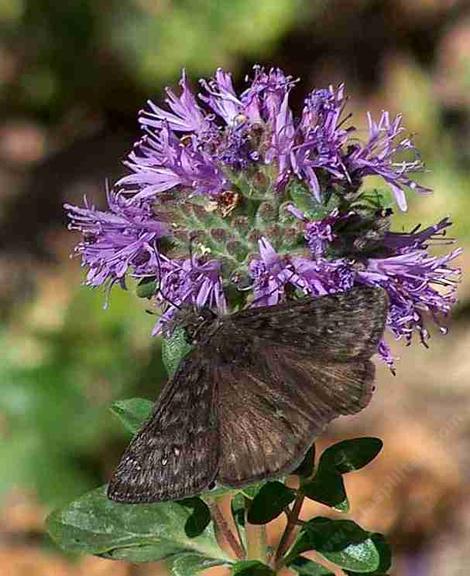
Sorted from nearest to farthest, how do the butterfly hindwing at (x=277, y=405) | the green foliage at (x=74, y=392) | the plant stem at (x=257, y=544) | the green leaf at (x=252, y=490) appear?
the butterfly hindwing at (x=277, y=405), the green leaf at (x=252, y=490), the plant stem at (x=257, y=544), the green foliage at (x=74, y=392)

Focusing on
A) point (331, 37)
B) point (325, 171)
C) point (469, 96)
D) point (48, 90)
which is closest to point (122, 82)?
point (48, 90)

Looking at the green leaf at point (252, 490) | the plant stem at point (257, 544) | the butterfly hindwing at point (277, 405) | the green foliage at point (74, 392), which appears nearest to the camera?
the butterfly hindwing at point (277, 405)

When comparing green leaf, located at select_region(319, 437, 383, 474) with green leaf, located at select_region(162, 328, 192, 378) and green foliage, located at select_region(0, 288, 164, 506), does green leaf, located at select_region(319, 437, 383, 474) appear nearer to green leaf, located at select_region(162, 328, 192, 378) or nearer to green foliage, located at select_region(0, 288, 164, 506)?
green leaf, located at select_region(162, 328, 192, 378)

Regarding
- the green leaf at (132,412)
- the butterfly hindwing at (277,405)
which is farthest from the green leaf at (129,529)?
the butterfly hindwing at (277,405)

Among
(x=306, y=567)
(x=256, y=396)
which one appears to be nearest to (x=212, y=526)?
(x=306, y=567)

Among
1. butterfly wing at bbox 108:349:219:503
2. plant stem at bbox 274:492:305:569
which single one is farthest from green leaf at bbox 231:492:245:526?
butterfly wing at bbox 108:349:219:503

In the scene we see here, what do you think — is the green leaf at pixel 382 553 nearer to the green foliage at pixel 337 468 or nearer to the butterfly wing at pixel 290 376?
the green foliage at pixel 337 468

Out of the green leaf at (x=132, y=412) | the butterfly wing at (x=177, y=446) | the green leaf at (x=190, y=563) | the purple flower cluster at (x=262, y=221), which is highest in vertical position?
the purple flower cluster at (x=262, y=221)
